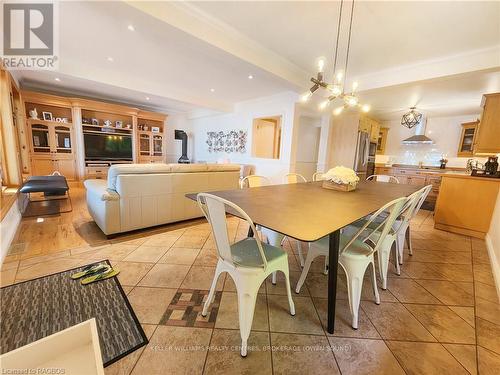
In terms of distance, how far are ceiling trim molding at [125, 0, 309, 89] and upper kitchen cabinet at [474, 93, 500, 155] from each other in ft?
9.54

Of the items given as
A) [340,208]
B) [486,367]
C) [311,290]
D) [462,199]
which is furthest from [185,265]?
[462,199]

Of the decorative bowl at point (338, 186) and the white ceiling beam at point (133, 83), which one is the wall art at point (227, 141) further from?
the decorative bowl at point (338, 186)

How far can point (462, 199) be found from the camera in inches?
128

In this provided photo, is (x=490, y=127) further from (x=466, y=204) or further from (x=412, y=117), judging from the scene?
(x=412, y=117)

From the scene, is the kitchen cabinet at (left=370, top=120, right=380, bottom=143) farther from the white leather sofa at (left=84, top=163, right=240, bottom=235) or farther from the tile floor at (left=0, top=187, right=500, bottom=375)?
the white leather sofa at (left=84, top=163, right=240, bottom=235)

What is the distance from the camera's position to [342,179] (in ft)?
7.45

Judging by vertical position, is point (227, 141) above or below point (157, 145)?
above

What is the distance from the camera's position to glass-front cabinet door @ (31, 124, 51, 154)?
5156 millimetres

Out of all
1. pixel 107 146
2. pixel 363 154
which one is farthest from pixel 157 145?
pixel 363 154

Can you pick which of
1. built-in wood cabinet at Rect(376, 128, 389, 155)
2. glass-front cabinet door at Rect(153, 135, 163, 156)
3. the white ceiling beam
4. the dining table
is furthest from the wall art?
the dining table

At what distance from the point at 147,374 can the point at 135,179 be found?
2088 mm

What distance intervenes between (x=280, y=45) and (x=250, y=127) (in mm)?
3279

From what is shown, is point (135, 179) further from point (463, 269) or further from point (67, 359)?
point (463, 269)

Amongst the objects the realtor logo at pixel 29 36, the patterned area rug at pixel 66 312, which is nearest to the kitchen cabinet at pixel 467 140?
the patterned area rug at pixel 66 312
